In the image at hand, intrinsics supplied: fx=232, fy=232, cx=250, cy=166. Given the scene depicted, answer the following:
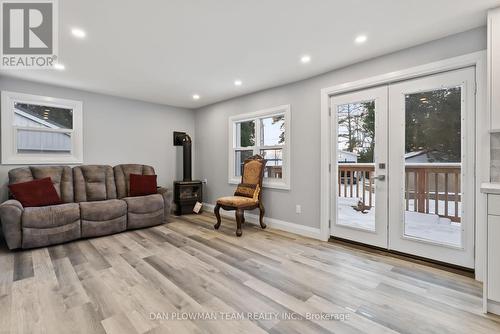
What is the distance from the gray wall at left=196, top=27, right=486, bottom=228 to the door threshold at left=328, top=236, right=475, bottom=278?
1.50 feet

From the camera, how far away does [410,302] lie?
1.83 metres

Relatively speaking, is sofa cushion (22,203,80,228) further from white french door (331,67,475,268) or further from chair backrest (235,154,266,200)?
white french door (331,67,475,268)

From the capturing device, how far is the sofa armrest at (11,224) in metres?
2.86

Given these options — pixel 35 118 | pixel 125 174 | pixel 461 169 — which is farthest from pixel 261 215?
pixel 35 118

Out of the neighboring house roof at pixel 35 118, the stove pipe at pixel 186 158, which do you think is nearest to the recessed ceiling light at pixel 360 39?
the stove pipe at pixel 186 158

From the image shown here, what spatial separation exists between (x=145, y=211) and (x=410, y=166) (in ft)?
12.7

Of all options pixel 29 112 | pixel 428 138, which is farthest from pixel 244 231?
pixel 29 112

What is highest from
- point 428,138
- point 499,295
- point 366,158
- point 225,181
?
point 428,138

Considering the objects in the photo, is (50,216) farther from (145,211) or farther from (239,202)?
(239,202)

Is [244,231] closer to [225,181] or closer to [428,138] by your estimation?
[225,181]

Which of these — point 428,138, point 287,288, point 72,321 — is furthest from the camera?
point 428,138

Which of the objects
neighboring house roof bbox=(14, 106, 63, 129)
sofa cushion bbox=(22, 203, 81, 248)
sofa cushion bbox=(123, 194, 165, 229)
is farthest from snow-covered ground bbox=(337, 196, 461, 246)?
neighboring house roof bbox=(14, 106, 63, 129)

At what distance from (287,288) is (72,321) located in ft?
5.29

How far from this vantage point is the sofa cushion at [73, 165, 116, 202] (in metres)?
3.91
